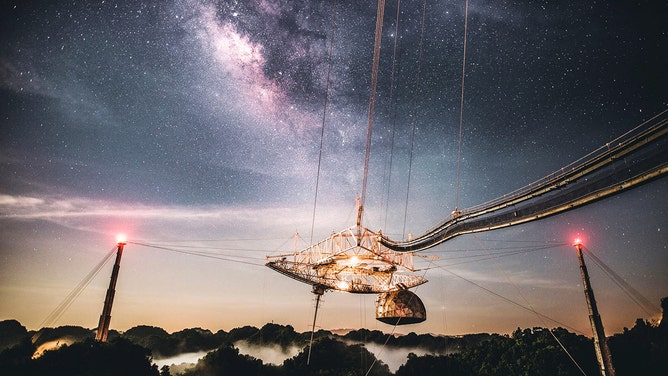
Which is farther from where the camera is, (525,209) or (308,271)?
(308,271)

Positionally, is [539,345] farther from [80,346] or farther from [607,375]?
[80,346]

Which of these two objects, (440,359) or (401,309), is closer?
(401,309)

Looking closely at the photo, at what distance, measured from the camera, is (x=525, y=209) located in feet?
33.6

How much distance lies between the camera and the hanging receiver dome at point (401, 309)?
57.8ft

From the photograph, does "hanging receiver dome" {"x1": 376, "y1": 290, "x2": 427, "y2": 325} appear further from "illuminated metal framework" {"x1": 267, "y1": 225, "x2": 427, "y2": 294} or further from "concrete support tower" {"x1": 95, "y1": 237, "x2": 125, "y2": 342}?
"concrete support tower" {"x1": 95, "y1": 237, "x2": 125, "y2": 342}

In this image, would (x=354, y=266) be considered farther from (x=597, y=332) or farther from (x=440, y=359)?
(x=440, y=359)

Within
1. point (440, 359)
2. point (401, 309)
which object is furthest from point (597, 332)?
point (440, 359)

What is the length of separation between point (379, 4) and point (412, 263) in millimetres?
13728

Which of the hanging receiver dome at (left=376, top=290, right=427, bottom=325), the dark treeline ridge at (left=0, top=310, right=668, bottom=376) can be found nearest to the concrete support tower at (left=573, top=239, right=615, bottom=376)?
the hanging receiver dome at (left=376, top=290, right=427, bottom=325)

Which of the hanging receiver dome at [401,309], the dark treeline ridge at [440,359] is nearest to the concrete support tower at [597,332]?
the hanging receiver dome at [401,309]

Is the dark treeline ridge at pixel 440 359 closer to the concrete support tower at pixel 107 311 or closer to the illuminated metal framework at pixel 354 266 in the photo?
the concrete support tower at pixel 107 311

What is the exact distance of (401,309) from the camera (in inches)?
694

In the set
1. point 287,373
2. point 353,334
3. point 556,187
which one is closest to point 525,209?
point 556,187

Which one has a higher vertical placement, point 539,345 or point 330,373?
point 539,345
